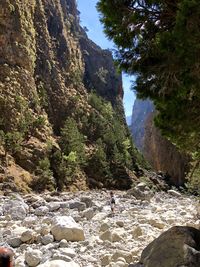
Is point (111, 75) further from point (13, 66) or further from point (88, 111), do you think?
point (13, 66)

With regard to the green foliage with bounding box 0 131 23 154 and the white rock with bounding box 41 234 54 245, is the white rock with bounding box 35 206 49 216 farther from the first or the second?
the green foliage with bounding box 0 131 23 154

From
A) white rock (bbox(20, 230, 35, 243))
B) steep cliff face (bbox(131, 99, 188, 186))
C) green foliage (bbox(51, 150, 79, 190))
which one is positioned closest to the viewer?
white rock (bbox(20, 230, 35, 243))

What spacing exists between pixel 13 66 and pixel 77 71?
1913cm

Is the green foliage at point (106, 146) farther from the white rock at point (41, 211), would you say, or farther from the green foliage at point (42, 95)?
the white rock at point (41, 211)

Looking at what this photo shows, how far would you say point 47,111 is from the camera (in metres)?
47.4

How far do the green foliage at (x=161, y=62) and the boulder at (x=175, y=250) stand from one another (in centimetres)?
207

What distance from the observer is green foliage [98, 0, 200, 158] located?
7031 mm

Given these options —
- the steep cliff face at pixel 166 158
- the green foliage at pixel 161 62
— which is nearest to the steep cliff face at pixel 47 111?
the steep cliff face at pixel 166 158

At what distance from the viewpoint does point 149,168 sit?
59.9 metres

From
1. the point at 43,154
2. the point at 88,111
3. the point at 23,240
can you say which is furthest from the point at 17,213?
the point at 88,111

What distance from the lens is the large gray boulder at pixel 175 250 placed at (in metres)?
6.54

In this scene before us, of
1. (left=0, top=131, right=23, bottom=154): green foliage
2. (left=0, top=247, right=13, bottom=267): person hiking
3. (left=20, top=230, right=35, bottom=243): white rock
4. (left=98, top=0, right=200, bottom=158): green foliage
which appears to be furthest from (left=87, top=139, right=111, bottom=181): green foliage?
(left=0, top=247, right=13, bottom=267): person hiking

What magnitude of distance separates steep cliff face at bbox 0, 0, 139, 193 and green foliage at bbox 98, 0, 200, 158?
75.3ft

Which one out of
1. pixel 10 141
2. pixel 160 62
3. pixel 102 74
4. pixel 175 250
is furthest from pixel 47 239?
pixel 102 74
